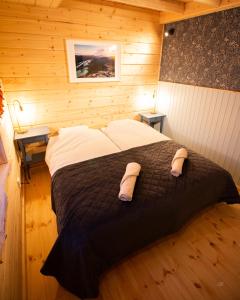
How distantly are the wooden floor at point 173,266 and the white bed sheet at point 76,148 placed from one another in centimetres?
64

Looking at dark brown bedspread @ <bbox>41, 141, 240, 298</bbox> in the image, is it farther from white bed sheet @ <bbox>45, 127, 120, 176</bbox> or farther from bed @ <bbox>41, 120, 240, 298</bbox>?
white bed sheet @ <bbox>45, 127, 120, 176</bbox>

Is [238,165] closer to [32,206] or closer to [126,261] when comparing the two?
[126,261]

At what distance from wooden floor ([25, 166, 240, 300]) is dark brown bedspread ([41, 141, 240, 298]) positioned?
0.15 m

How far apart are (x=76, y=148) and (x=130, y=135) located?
31.9 inches

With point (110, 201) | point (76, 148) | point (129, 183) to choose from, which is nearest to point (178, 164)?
point (129, 183)

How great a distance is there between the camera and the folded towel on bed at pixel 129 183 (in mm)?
1358

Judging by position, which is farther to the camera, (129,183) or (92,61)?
(92,61)

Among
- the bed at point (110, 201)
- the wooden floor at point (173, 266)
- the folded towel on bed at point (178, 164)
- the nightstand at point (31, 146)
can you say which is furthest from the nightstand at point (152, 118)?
the wooden floor at point (173, 266)

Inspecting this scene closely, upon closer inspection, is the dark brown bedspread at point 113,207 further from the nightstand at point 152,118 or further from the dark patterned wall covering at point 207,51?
the nightstand at point 152,118

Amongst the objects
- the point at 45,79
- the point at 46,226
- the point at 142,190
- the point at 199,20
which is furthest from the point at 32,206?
the point at 199,20

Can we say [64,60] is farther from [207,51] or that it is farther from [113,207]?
[113,207]

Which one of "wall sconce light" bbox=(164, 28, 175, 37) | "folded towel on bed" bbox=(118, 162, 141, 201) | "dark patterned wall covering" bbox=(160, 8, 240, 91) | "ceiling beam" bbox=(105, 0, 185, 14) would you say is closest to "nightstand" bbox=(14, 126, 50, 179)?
"folded towel on bed" bbox=(118, 162, 141, 201)

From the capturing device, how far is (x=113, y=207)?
132cm

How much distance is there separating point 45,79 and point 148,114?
75.3 inches
